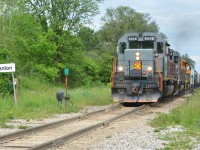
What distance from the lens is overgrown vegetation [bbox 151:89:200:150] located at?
835 cm

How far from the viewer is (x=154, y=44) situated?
20.2 m

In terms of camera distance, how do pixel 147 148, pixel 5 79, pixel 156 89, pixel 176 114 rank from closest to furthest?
pixel 147 148 → pixel 176 114 → pixel 156 89 → pixel 5 79

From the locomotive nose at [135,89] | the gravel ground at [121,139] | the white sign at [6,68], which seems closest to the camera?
the gravel ground at [121,139]

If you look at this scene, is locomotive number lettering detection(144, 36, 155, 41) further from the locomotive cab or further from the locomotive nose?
the locomotive nose

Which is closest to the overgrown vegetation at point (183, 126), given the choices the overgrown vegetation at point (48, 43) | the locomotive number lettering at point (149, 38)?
the locomotive number lettering at point (149, 38)

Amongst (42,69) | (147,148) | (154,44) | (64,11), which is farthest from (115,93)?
Result: (64,11)

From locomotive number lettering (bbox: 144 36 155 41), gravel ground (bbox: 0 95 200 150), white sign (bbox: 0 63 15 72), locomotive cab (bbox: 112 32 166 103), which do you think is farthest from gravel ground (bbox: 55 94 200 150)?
locomotive number lettering (bbox: 144 36 155 41)

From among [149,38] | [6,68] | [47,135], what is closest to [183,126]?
[47,135]

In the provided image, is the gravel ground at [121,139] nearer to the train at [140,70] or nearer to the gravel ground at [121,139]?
the gravel ground at [121,139]

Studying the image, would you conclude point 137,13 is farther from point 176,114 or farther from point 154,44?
point 176,114

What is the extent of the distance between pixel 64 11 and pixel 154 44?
75.0ft

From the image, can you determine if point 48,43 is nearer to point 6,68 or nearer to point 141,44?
point 141,44

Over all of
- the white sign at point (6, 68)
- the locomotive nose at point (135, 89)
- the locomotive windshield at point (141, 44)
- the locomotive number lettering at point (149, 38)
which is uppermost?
the locomotive number lettering at point (149, 38)

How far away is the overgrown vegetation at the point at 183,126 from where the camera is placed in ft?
27.4
